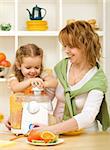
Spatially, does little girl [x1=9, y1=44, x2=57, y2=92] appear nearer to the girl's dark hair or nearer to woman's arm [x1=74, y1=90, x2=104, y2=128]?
the girl's dark hair

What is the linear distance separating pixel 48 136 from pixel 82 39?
20.8 inches

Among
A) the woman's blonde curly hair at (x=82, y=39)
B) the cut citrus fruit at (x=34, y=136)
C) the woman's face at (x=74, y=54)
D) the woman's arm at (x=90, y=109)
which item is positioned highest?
the woman's blonde curly hair at (x=82, y=39)

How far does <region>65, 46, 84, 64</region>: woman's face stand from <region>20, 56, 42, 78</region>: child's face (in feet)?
0.73

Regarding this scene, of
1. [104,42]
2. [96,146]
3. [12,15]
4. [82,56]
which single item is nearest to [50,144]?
[96,146]

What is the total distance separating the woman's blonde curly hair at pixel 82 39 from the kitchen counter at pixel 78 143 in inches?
15.2

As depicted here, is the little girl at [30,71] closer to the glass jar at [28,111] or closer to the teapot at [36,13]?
the glass jar at [28,111]

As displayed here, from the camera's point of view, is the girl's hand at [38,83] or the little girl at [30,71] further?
the little girl at [30,71]

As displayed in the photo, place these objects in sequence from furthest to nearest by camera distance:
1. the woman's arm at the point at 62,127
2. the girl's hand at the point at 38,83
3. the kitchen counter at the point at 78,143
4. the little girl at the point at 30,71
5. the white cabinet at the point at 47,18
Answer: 1. the white cabinet at the point at 47,18
2. the little girl at the point at 30,71
3. the girl's hand at the point at 38,83
4. the woman's arm at the point at 62,127
5. the kitchen counter at the point at 78,143

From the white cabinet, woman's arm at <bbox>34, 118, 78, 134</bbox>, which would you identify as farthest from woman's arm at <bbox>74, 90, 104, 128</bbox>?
the white cabinet

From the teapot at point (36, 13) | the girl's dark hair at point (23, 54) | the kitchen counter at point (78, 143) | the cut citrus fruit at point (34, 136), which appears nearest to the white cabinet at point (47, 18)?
the teapot at point (36, 13)

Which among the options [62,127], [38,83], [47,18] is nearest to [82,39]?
[38,83]

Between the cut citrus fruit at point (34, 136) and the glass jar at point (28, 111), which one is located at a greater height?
the glass jar at point (28, 111)

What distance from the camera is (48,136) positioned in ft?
4.93

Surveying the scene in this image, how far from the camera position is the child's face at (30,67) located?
6.35 ft
